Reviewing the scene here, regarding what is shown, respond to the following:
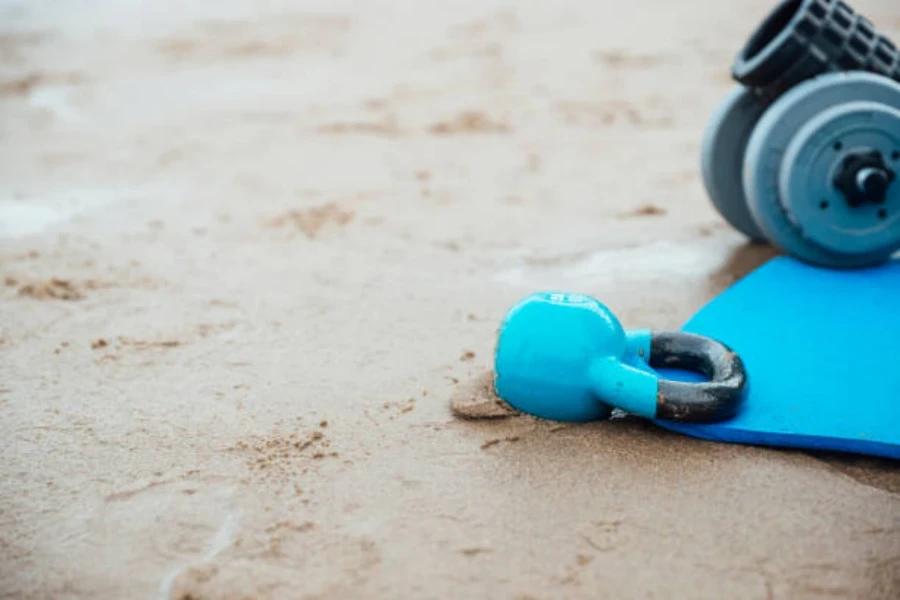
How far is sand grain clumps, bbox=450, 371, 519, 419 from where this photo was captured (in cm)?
187

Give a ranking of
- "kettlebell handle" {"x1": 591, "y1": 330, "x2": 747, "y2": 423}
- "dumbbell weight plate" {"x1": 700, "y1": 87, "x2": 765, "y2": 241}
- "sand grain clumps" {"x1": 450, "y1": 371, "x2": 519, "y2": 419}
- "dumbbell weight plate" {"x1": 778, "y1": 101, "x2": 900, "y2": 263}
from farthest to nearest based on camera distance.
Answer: "dumbbell weight plate" {"x1": 700, "y1": 87, "x2": 765, "y2": 241}, "dumbbell weight plate" {"x1": 778, "y1": 101, "x2": 900, "y2": 263}, "sand grain clumps" {"x1": 450, "y1": 371, "x2": 519, "y2": 419}, "kettlebell handle" {"x1": 591, "y1": 330, "x2": 747, "y2": 423}

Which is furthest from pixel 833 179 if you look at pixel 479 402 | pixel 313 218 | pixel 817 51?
pixel 313 218

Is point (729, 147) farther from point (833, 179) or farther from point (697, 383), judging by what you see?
point (697, 383)

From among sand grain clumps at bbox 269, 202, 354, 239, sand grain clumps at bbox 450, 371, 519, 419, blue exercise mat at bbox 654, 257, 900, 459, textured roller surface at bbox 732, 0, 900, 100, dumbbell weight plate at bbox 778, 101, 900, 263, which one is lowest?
sand grain clumps at bbox 450, 371, 519, 419

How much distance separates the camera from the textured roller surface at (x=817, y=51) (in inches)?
90.2

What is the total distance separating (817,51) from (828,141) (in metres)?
0.26

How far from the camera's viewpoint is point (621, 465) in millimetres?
1668

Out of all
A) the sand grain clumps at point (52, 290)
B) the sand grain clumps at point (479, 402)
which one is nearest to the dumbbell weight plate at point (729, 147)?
the sand grain clumps at point (479, 402)

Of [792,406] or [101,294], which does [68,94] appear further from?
[792,406]

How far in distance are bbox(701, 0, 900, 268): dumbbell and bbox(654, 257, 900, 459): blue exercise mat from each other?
0.36 feet

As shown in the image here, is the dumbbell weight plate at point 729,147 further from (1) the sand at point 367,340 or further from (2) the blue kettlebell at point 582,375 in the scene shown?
(2) the blue kettlebell at point 582,375

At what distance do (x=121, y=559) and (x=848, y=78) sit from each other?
213cm

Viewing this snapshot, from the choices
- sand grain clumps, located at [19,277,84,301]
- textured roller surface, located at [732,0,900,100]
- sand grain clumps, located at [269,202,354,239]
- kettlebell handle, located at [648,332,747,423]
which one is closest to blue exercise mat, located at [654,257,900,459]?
kettlebell handle, located at [648,332,747,423]

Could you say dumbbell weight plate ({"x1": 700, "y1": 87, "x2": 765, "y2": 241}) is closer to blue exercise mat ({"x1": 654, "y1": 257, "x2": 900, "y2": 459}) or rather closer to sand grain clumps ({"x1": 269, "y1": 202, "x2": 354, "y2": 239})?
blue exercise mat ({"x1": 654, "y1": 257, "x2": 900, "y2": 459})
